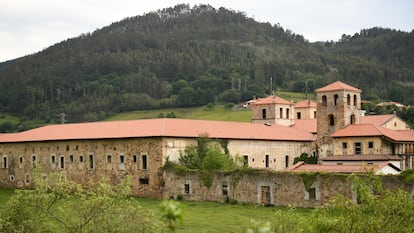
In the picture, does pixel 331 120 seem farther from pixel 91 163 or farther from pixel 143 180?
pixel 91 163

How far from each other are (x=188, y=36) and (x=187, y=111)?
7918cm

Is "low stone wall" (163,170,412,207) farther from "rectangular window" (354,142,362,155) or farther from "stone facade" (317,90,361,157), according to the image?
"stone facade" (317,90,361,157)

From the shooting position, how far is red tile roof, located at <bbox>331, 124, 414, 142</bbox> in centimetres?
5219

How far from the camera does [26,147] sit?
55.2 meters

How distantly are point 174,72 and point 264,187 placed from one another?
115712 mm

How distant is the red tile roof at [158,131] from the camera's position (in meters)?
47.7

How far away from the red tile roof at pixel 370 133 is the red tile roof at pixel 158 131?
15.9 ft

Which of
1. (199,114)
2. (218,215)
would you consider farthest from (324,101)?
(199,114)

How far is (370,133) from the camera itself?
52.2m

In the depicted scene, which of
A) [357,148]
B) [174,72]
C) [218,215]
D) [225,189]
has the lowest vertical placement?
[218,215]

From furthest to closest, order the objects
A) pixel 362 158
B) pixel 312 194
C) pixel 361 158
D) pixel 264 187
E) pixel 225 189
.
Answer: pixel 361 158 → pixel 362 158 → pixel 225 189 → pixel 264 187 → pixel 312 194

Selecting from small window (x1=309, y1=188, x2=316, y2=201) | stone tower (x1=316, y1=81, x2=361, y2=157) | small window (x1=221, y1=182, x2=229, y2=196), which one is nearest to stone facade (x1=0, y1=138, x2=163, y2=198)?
small window (x1=221, y1=182, x2=229, y2=196)

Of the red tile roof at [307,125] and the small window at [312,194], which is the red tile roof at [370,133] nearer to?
the red tile roof at [307,125]

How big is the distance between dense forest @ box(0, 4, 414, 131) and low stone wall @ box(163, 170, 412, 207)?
230ft
